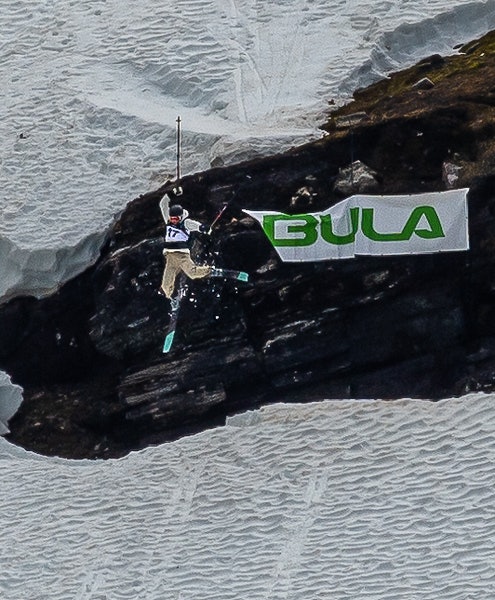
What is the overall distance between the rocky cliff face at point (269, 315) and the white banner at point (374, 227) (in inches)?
8.4

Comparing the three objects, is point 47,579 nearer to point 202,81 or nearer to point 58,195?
point 58,195

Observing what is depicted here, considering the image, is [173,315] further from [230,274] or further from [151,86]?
[151,86]

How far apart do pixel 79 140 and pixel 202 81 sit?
2.07 metres

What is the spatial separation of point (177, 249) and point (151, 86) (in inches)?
242

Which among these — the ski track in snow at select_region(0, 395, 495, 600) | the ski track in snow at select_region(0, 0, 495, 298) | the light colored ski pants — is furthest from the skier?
the ski track in snow at select_region(0, 0, 495, 298)

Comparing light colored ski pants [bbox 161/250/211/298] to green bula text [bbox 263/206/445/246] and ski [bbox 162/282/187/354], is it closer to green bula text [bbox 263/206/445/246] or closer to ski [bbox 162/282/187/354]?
ski [bbox 162/282/187/354]

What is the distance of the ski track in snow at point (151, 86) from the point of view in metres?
25.4

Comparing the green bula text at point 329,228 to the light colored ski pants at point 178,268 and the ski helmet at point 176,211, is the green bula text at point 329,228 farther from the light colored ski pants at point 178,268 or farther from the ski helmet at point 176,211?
the ski helmet at point 176,211

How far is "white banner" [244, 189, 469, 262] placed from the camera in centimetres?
2278

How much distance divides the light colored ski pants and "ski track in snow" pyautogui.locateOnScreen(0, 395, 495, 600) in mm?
1801


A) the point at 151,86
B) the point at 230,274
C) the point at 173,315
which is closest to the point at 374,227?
the point at 230,274

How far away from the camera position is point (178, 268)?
22719 millimetres

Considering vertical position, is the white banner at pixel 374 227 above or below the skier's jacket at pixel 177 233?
below

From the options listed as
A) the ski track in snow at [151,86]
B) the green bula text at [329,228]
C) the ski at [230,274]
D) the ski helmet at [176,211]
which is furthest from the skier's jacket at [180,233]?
the ski track in snow at [151,86]
